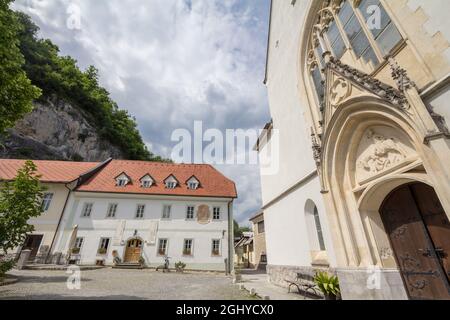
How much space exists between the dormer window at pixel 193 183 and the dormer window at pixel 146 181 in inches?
162

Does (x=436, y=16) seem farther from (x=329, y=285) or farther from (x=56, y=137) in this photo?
(x=56, y=137)

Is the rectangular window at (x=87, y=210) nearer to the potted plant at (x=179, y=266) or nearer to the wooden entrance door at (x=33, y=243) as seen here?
the wooden entrance door at (x=33, y=243)

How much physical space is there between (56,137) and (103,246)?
2418 cm

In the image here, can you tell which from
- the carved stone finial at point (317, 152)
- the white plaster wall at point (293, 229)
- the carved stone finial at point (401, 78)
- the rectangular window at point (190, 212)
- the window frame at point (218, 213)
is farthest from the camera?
the window frame at point (218, 213)

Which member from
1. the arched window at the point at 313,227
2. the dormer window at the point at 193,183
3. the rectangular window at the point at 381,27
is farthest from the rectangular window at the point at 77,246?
the rectangular window at the point at 381,27

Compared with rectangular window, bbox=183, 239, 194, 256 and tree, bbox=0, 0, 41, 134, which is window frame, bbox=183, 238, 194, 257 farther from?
tree, bbox=0, 0, 41, 134

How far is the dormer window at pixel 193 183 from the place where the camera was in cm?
2314

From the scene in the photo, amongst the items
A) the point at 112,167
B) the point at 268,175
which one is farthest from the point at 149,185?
the point at 268,175

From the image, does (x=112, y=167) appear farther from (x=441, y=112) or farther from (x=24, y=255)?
(x=441, y=112)

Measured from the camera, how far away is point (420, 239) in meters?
4.51

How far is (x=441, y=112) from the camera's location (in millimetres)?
3648

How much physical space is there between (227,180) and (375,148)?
2069 cm

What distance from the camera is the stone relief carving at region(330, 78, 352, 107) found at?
18.6 ft

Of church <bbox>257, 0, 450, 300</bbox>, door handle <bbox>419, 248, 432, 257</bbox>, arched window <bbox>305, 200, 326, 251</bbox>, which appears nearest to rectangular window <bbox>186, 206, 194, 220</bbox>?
church <bbox>257, 0, 450, 300</bbox>
